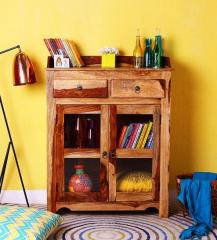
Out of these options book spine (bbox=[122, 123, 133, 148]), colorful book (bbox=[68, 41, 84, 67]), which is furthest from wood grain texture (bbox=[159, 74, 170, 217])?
colorful book (bbox=[68, 41, 84, 67])

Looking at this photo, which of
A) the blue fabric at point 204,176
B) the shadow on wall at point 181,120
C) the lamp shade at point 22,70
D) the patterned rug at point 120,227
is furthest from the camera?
the shadow on wall at point 181,120

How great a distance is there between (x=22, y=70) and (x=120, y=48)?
76cm

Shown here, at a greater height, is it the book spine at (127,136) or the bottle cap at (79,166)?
the book spine at (127,136)

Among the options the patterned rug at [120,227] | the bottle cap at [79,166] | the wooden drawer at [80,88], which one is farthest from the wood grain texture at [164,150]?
the bottle cap at [79,166]

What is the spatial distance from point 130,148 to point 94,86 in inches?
19.8

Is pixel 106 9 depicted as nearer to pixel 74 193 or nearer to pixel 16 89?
pixel 16 89

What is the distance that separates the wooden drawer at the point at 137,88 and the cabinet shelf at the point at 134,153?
1.25ft

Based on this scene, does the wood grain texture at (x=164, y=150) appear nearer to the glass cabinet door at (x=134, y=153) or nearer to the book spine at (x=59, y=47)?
the glass cabinet door at (x=134, y=153)

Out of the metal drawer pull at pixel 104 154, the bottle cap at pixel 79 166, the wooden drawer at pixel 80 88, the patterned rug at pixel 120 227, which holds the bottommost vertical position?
the patterned rug at pixel 120 227

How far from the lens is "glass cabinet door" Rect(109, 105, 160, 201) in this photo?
3.42 meters

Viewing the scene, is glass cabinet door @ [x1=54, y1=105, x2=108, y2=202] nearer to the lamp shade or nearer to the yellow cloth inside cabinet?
the yellow cloth inside cabinet

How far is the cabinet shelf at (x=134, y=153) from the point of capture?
3.44 m

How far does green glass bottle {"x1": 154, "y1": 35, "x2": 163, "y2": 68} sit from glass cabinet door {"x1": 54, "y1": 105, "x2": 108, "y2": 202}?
22.3 inches

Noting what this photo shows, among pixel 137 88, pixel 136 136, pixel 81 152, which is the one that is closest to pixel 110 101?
pixel 137 88
